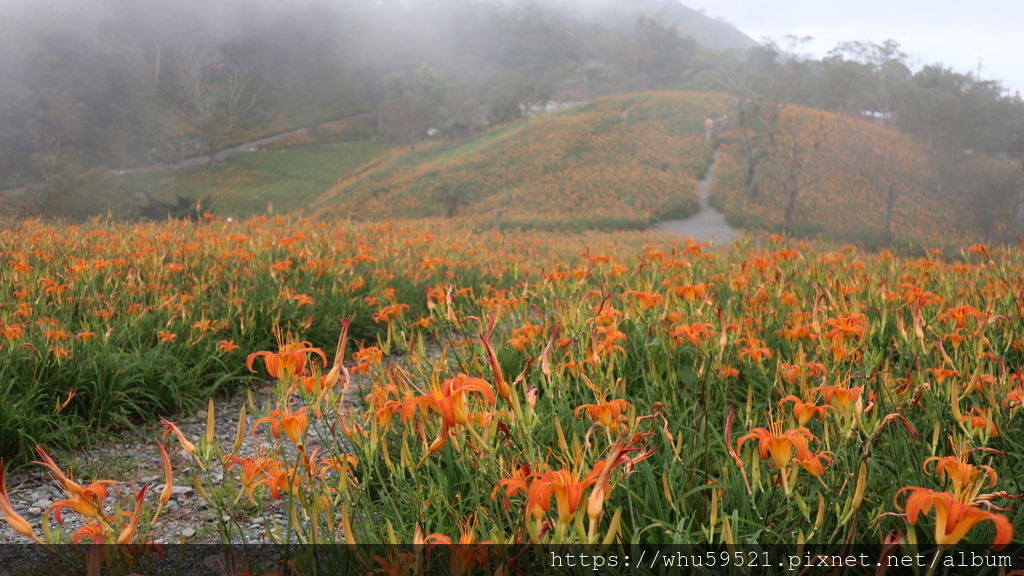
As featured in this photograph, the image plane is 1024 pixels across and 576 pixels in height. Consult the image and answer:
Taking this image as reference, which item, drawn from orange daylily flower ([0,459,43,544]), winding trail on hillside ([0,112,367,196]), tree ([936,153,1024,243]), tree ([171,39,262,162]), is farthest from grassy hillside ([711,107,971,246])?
tree ([171,39,262,162])

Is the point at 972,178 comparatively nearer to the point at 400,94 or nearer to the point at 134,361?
the point at 134,361

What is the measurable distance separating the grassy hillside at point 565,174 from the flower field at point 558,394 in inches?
562

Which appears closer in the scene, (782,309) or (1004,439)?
(1004,439)

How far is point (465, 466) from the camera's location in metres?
1.65

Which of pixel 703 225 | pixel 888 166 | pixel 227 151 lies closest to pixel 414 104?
pixel 227 151

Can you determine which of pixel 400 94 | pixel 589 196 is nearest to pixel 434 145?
pixel 400 94

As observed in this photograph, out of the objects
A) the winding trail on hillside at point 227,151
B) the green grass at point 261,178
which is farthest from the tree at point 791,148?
the winding trail on hillside at point 227,151

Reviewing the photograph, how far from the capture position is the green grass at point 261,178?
2549 cm

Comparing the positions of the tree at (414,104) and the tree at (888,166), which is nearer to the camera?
the tree at (888,166)

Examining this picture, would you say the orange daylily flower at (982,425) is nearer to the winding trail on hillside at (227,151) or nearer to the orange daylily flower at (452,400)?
the orange daylily flower at (452,400)

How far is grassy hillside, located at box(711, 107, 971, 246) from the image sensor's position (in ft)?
57.9

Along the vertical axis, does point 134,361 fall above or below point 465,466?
below

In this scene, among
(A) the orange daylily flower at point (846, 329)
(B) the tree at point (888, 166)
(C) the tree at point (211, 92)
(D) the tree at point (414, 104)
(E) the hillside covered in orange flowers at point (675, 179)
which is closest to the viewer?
(A) the orange daylily flower at point (846, 329)

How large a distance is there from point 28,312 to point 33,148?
22.1 metres
